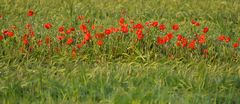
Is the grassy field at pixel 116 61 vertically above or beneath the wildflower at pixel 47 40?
beneath

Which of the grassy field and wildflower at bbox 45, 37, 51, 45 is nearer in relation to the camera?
the grassy field

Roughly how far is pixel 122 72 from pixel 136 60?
0.86 m

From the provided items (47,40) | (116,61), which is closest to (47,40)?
(47,40)

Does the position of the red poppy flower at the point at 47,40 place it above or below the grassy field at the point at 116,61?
above

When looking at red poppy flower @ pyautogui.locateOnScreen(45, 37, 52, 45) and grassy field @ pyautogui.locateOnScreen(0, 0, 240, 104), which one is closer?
grassy field @ pyautogui.locateOnScreen(0, 0, 240, 104)

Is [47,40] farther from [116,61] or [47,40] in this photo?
[116,61]

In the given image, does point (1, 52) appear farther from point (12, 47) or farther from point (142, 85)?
point (142, 85)

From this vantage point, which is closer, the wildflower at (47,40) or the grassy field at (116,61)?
the grassy field at (116,61)

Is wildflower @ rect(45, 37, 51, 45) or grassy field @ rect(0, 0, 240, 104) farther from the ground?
wildflower @ rect(45, 37, 51, 45)

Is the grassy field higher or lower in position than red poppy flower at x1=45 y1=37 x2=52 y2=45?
lower

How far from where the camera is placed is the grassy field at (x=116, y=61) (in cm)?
372

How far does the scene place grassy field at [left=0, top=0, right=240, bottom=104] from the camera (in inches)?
147

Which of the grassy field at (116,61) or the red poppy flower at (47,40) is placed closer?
the grassy field at (116,61)

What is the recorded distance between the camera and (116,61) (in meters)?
5.17
